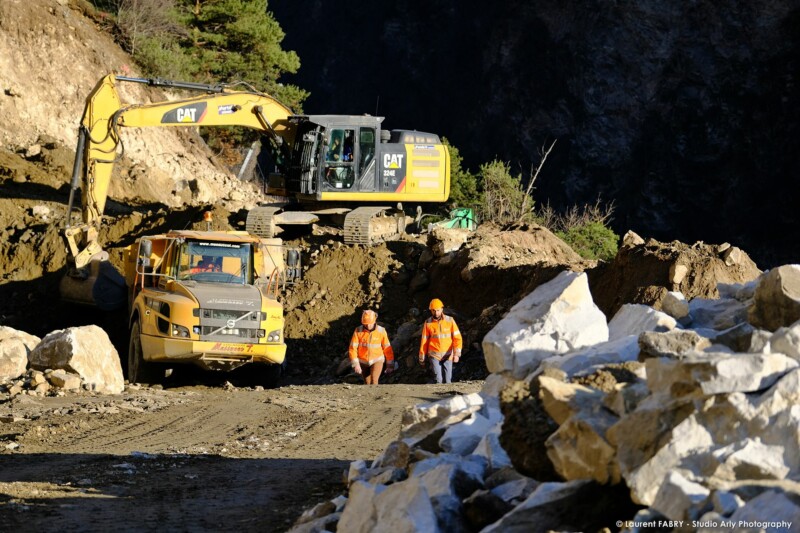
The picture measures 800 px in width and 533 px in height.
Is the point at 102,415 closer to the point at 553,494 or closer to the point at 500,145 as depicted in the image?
the point at 553,494

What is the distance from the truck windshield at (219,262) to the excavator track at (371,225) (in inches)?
246

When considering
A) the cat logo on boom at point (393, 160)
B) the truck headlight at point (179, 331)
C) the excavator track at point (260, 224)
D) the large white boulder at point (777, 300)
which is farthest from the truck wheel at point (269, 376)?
the large white boulder at point (777, 300)

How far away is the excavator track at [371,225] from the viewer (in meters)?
21.9

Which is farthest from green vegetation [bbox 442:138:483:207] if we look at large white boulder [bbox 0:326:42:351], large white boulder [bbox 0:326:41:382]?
large white boulder [bbox 0:326:41:382]

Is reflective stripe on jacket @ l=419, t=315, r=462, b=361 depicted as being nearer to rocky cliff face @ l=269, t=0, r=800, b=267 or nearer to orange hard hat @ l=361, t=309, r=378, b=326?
orange hard hat @ l=361, t=309, r=378, b=326

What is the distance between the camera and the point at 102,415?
12242 millimetres

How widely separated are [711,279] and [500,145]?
35285 mm

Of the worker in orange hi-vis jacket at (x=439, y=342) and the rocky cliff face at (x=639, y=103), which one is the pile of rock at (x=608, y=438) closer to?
the worker in orange hi-vis jacket at (x=439, y=342)

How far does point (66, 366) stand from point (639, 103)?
35.3 m

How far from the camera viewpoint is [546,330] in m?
7.26

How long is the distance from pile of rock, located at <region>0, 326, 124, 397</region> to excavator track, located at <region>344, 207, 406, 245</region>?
7634 mm

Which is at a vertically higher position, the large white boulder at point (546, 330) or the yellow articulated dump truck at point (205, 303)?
the large white boulder at point (546, 330)

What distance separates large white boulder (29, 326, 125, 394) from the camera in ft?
47.2

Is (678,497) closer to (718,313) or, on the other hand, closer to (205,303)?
(718,313)
